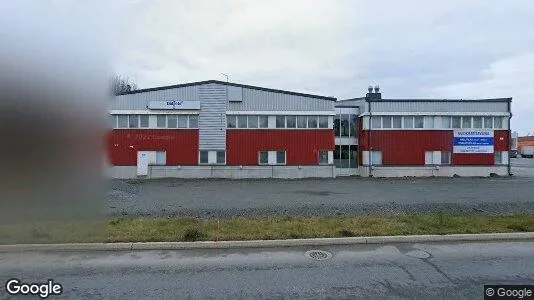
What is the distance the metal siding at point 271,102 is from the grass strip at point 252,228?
1797cm

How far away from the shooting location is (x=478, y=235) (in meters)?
7.21

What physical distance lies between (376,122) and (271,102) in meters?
8.60

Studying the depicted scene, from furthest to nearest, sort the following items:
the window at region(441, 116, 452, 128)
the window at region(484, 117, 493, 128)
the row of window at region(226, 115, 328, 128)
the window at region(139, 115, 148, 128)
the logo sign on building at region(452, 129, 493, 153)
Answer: the window at region(484, 117, 493, 128) < the window at region(441, 116, 452, 128) < the logo sign on building at region(452, 129, 493, 153) < the row of window at region(226, 115, 328, 128) < the window at region(139, 115, 148, 128)

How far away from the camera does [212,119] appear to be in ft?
86.5

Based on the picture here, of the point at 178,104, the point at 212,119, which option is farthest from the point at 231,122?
the point at 178,104

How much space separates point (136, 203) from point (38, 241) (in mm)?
6163

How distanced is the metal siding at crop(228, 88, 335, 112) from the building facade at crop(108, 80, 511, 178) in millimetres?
76

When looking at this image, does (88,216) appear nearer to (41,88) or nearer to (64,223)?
(64,223)

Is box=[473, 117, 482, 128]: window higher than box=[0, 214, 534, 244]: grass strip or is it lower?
higher

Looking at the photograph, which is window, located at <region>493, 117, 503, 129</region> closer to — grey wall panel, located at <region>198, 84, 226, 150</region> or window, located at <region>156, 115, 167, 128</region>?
grey wall panel, located at <region>198, 84, 226, 150</region>

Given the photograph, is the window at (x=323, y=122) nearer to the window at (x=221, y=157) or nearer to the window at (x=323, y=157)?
the window at (x=323, y=157)

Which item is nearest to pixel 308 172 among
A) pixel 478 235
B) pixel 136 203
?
pixel 136 203

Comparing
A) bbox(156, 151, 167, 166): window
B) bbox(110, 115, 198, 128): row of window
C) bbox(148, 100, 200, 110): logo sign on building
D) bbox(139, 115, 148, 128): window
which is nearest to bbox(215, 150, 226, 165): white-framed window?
bbox(110, 115, 198, 128): row of window

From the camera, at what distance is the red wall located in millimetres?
27484
